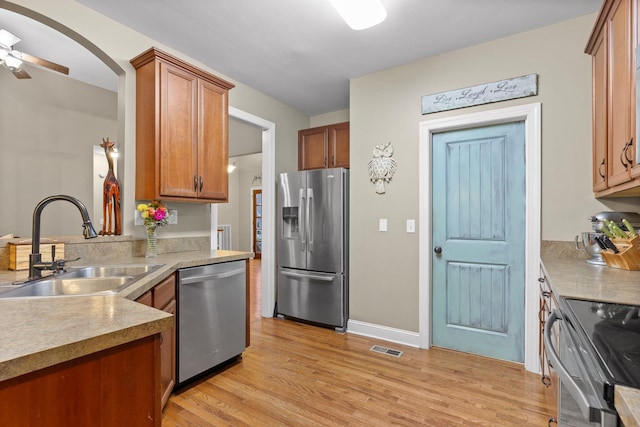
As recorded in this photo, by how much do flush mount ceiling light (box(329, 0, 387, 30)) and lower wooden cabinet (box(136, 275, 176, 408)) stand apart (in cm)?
195

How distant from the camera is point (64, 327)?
0.82m

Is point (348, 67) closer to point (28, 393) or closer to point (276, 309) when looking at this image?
point (276, 309)

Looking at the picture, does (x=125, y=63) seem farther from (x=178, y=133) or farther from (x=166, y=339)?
(x=166, y=339)

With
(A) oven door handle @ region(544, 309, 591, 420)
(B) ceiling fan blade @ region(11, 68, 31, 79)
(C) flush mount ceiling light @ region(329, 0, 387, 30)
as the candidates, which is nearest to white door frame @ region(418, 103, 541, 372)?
(C) flush mount ceiling light @ region(329, 0, 387, 30)

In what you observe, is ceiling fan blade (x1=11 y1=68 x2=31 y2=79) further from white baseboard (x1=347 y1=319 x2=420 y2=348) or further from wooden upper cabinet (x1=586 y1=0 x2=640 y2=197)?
wooden upper cabinet (x1=586 y1=0 x2=640 y2=197)

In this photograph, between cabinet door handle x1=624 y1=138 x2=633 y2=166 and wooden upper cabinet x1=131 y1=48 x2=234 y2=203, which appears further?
wooden upper cabinet x1=131 y1=48 x2=234 y2=203

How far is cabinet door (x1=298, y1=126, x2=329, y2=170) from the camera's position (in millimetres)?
3732

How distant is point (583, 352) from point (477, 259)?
1966mm

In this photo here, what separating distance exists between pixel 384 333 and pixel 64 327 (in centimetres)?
261

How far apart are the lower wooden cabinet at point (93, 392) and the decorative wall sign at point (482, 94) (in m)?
2.67

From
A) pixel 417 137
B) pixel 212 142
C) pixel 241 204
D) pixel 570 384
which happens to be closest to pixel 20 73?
pixel 212 142

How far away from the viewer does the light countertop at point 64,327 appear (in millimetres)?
676

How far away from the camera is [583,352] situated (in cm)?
79

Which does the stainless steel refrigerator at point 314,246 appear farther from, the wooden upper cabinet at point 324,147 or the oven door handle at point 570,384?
the oven door handle at point 570,384
